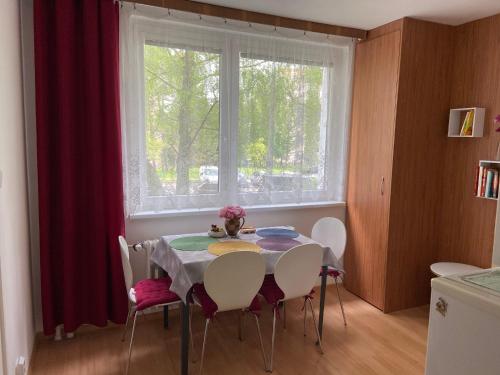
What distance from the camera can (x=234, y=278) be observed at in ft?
6.86

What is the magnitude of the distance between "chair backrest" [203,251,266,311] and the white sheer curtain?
108cm

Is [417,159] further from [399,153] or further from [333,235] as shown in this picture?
[333,235]

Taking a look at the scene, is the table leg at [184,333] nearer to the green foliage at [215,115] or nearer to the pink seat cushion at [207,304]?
the pink seat cushion at [207,304]

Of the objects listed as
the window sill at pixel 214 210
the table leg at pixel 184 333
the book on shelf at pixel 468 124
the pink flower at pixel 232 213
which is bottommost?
the table leg at pixel 184 333

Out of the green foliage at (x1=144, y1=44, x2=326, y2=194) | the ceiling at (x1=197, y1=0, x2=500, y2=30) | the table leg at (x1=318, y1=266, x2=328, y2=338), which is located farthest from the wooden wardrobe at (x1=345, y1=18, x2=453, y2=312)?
the table leg at (x1=318, y1=266, x2=328, y2=338)

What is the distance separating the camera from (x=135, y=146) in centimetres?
277

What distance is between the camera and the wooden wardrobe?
302 centimetres

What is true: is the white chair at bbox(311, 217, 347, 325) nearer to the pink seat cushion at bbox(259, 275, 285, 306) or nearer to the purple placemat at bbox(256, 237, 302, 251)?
the purple placemat at bbox(256, 237, 302, 251)

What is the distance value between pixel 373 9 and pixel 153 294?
2613mm

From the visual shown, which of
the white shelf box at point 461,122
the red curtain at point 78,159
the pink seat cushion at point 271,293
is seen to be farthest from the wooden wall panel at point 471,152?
the red curtain at point 78,159

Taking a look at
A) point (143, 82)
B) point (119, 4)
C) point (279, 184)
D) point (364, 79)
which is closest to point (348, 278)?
point (279, 184)

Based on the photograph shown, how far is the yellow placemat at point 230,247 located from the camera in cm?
243

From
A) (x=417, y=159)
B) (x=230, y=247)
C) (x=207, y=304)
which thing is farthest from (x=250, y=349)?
(x=417, y=159)

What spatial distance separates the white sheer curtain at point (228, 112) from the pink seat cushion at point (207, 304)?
0.85 m
